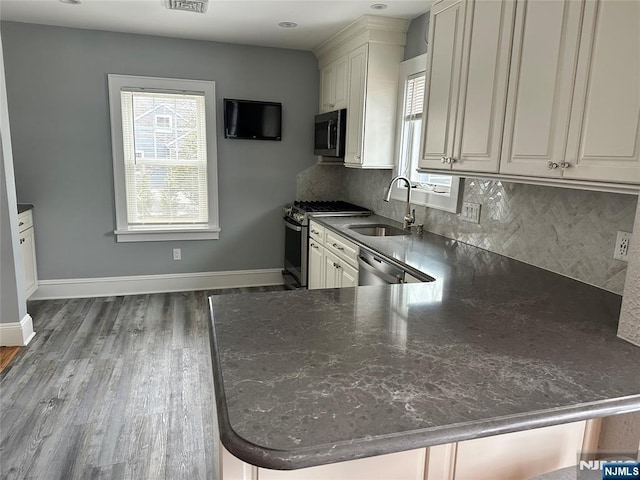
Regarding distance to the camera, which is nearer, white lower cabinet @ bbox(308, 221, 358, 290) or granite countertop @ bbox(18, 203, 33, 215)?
white lower cabinet @ bbox(308, 221, 358, 290)

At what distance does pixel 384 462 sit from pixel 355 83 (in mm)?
3116

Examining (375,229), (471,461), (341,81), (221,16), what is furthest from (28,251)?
(471,461)

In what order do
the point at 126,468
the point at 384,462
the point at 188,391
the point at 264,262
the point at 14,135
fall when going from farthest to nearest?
the point at 264,262 → the point at 14,135 → the point at 188,391 → the point at 126,468 → the point at 384,462

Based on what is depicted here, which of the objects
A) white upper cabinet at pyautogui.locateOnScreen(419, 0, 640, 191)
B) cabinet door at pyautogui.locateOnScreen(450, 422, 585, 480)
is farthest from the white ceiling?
cabinet door at pyautogui.locateOnScreen(450, 422, 585, 480)

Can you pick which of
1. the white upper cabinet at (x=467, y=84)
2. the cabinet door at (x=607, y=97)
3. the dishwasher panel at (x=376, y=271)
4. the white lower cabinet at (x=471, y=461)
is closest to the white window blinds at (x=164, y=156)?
the dishwasher panel at (x=376, y=271)

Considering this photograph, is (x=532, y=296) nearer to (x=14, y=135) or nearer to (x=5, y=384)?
(x=5, y=384)

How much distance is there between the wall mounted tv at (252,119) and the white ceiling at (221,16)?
60cm

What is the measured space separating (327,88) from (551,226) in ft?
9.31

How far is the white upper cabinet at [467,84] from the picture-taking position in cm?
180

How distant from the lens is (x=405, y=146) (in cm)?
331

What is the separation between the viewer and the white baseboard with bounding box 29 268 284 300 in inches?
160

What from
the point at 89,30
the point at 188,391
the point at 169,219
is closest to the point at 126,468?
the point at 188,391

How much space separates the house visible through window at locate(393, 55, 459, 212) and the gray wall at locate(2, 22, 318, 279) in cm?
144

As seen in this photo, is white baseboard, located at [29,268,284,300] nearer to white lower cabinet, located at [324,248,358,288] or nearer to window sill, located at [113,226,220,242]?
window sill, located at [113,226,220,242]
